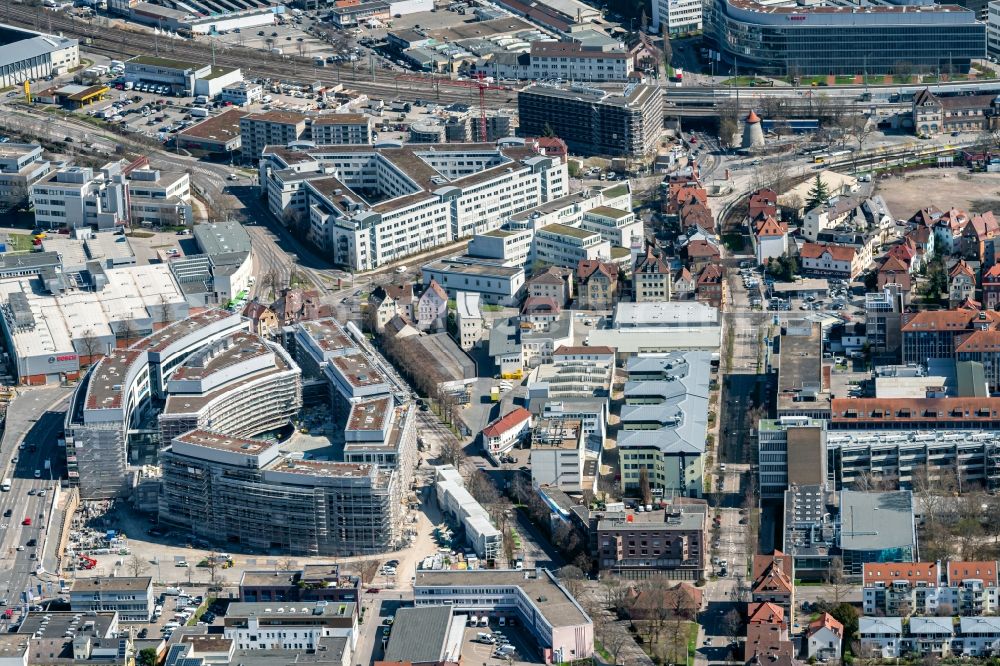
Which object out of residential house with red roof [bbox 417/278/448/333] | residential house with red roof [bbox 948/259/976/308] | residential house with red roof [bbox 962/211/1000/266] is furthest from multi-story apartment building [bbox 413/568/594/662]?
residential house with red roof [bbox 962/211/1000/266]

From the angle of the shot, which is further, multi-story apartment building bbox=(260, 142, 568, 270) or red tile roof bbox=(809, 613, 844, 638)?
multi-story apartment building bbox=(260, 142, 568, 270)

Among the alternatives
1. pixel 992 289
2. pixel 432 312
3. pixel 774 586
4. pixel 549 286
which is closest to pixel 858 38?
pixel 992 289

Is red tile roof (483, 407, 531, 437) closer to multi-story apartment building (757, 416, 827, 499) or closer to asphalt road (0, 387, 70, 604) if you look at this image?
multi-story apartment building (757, 416, 827, 499)

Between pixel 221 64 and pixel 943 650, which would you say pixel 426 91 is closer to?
pixel 221 64

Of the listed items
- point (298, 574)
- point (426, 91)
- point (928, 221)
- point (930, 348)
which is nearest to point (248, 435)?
point (298, 574)

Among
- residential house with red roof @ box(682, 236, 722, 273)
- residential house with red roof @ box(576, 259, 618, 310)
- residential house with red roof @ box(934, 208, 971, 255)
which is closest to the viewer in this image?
residential house with red roof @ box(576, 259, 618, 310)

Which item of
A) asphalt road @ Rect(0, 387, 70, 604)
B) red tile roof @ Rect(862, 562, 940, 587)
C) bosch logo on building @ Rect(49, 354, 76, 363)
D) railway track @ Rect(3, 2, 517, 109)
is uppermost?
red tile roof @ Rect(862, 562, 940, 587)

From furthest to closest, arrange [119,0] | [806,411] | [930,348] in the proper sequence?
[119,0], [930,348], [806,411]

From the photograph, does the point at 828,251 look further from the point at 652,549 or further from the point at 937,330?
the point at 652,549

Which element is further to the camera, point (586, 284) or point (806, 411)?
point (586, 284)
